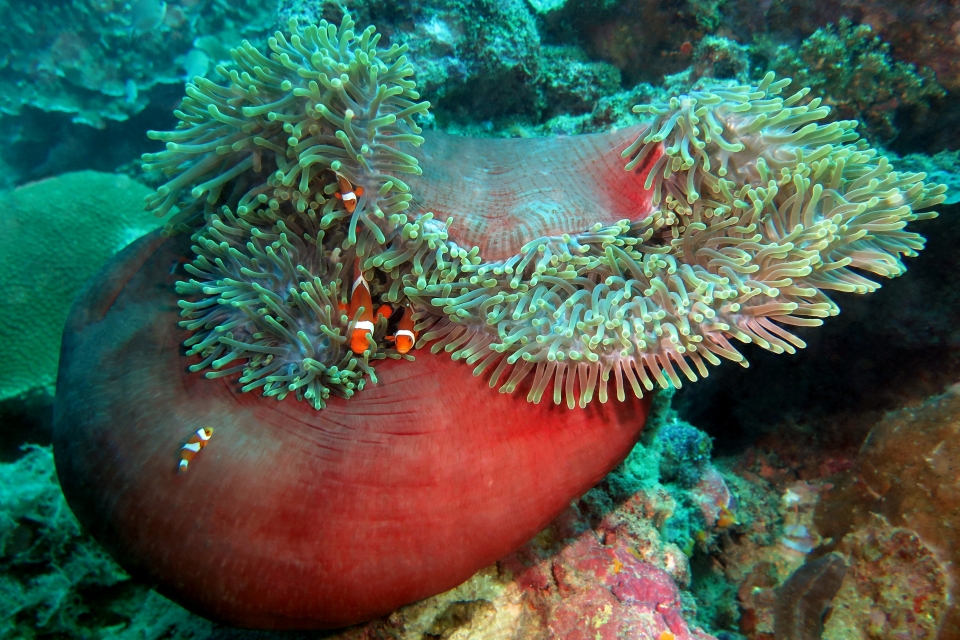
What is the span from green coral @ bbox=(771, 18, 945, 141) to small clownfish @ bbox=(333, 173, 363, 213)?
8.90ft

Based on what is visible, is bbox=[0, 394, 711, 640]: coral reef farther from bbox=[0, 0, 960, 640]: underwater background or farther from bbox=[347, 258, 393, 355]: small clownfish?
bbox=[347, 258, 393, 355]: small clownfish

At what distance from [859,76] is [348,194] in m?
2.95

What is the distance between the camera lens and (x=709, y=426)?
11.5ft

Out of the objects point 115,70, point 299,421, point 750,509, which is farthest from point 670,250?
point 115,70

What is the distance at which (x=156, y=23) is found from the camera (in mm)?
5766

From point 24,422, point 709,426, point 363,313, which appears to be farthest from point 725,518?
point 24,422

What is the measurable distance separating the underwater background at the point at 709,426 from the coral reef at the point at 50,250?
0.02 metres

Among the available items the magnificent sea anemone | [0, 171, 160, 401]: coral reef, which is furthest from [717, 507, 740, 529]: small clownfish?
[0, 171, 160, 401]: coral reef

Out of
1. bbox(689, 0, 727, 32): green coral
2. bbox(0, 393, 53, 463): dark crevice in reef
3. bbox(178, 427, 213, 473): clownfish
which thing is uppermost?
bbox(689, 0, 727, 32): green coral

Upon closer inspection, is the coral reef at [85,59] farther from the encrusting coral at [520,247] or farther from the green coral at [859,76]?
the green coral at [859,76]

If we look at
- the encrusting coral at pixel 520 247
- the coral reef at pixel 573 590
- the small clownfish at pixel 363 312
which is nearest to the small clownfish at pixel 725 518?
the coral reef at pixel 573 590

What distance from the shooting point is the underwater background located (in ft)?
6.66

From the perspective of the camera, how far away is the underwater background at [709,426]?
2.03 metres

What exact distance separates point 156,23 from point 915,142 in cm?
700
